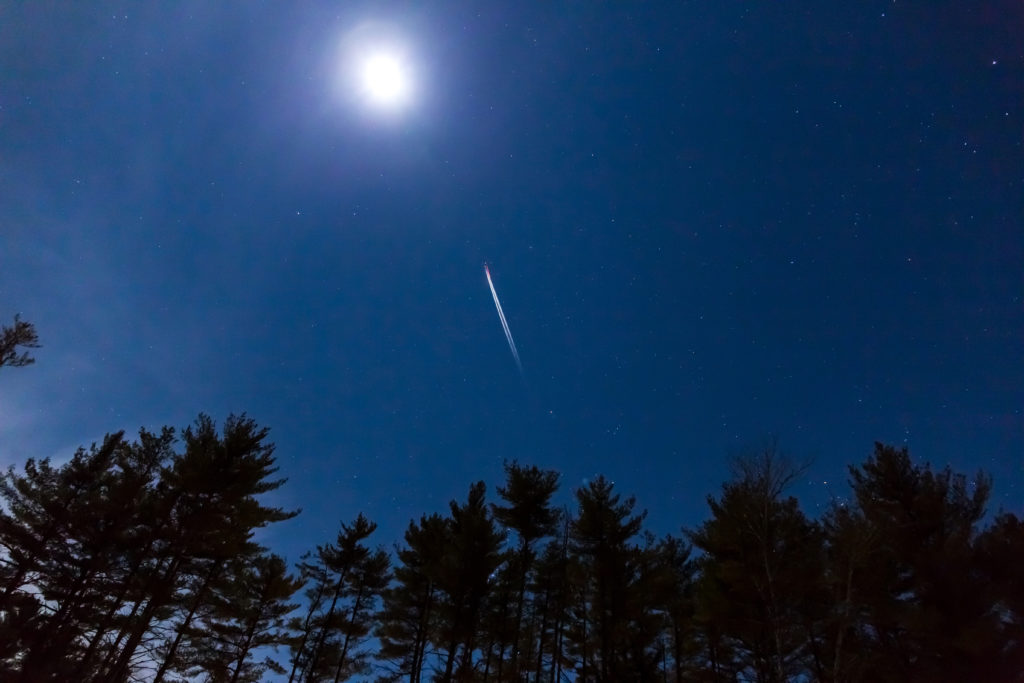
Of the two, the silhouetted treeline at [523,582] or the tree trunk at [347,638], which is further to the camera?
the tree trunk at [347,638]

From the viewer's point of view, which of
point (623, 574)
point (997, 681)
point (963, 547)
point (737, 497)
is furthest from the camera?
point (623, 574)

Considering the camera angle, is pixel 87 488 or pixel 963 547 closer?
pixel 963 547

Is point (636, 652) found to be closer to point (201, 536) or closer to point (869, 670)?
point (869, 670)

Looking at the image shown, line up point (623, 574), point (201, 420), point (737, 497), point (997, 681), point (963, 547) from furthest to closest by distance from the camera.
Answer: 1. point (623, 574)
2. point (201, 420)
3. point (737, 497)
4. point (963, 547)
5. point (997, 681)

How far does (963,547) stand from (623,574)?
1199 centimetres

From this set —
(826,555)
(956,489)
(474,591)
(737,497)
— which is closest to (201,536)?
(474,591)

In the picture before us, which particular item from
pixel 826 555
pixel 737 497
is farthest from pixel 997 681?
pixel 737 497

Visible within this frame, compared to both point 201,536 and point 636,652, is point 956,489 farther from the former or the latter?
point 201,536

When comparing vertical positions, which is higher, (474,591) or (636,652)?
(474,591)

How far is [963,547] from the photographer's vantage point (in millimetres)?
15453

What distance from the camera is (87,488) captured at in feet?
65.2

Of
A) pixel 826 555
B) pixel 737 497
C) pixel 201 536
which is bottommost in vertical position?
pixel 201 536

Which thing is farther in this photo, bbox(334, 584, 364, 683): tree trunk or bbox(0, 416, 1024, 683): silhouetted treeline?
bbox(334, 584, 364, 683): tree trunk

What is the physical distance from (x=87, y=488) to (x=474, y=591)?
16.1m
